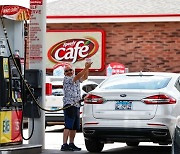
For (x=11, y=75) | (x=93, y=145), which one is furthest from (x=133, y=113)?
(x=11, y=75)

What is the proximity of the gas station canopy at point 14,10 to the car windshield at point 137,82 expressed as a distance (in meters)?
2.21

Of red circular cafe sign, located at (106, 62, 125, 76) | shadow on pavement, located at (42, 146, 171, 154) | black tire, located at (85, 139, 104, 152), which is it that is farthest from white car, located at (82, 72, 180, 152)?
red circular cafe sign, located at (106, 62, 125, 76)

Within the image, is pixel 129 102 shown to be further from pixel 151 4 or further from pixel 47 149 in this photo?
pixel 151 4

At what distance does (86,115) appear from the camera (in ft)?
42.1

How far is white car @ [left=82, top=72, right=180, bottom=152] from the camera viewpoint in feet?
40.0

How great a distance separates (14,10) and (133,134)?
10.1 ft

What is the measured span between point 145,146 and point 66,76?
112 inches

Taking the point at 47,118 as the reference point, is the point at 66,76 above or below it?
above

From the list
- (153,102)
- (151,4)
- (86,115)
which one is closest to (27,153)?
(86,115)

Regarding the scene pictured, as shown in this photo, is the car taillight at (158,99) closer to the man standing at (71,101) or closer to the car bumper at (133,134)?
the car bumper at (133,134)

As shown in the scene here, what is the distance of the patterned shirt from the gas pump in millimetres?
1274

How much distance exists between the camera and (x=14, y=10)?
11945 mm

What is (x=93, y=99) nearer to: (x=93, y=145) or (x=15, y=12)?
(x=93, y=145)

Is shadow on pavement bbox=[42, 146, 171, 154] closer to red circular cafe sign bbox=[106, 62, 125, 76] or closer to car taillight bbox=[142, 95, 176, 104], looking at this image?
car taillight bbox=[142, 95, 176, 104]
